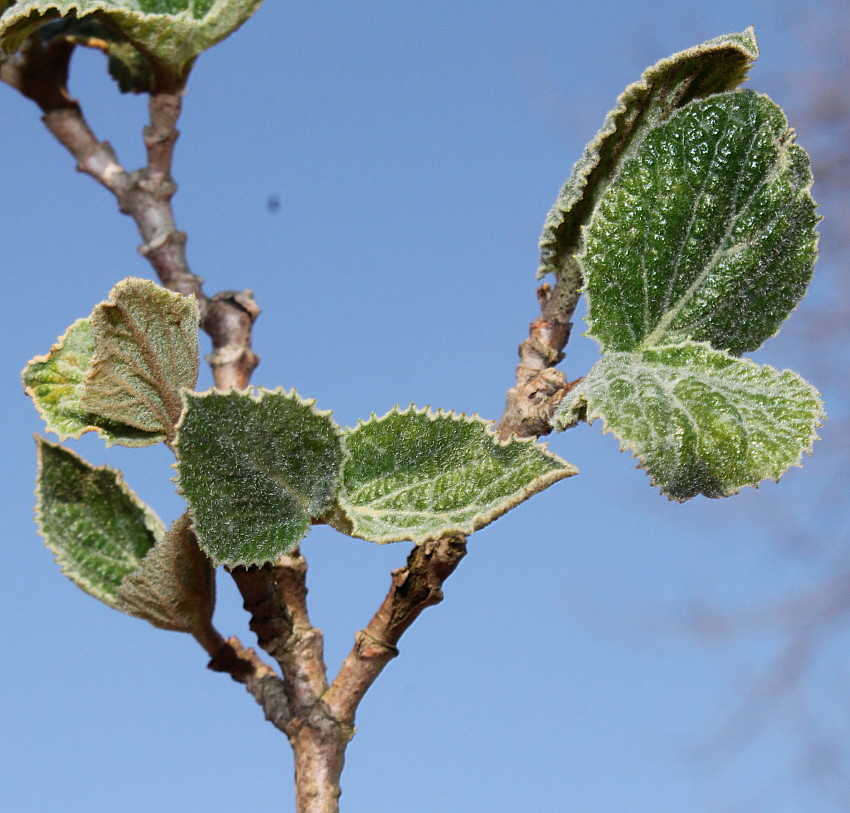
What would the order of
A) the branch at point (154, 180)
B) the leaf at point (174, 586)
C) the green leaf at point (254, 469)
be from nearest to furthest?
the green leaf at point (254, 469), the leaf at point (174, 586), the branch at point (154, 180)

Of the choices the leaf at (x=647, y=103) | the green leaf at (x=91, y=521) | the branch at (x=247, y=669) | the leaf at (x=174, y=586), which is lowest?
the branch at (x=247, y=669)

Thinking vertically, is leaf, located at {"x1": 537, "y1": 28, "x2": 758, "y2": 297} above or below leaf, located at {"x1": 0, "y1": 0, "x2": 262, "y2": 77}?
below

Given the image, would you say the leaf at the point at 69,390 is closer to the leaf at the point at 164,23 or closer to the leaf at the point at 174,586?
the leaf at the point at 174,586

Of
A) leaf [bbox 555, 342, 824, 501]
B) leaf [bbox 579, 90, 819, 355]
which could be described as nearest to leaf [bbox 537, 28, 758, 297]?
leaf [bbox 579, 90, 819, 355]

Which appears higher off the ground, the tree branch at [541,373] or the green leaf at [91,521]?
the tree branch at [541,373]

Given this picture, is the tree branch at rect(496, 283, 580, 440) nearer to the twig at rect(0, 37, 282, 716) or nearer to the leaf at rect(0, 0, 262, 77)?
the twig at rect(0, 37, 282, 716)


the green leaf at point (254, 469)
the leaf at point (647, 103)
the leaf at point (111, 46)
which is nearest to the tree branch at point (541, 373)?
the leaf at point (647, 103)
